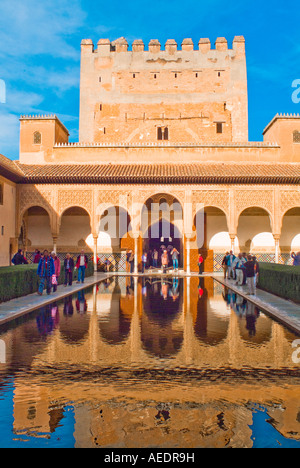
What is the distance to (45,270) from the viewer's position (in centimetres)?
1091

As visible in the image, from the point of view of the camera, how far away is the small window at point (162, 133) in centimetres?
2861

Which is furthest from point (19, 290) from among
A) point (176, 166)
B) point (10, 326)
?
point (176, 166)

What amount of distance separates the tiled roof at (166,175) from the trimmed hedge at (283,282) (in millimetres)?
7613

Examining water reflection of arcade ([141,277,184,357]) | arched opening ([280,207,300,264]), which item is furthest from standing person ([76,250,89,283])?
arched opening ([280,207,300,264])

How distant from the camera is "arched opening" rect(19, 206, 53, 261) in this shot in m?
22.3

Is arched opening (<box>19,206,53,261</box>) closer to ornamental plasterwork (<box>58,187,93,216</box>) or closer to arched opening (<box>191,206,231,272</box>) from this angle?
ornamental plasterwork (<box>58,187,93,216</box>)

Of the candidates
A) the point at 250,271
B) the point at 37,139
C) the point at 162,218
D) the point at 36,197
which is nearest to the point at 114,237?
the point at 162,218

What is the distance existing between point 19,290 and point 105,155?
13.7m

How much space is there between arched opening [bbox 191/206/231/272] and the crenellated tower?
8.02 metres

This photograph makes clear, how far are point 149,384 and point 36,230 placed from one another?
19602 millimetres

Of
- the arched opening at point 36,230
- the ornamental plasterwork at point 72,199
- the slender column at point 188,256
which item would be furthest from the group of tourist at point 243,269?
the arched opening at point 36,230

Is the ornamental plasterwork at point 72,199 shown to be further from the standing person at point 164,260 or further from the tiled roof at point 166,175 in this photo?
the standing person at point 164,260

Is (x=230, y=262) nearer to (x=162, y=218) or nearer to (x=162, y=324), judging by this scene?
(x=162, y=218)
